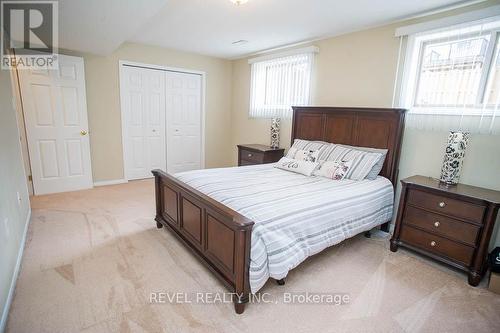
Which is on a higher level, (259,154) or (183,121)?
(183,121)

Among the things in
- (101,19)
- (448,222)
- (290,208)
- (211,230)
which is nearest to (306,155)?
(290,208)

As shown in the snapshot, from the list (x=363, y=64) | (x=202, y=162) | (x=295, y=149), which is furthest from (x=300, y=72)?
(x=202, y=162)

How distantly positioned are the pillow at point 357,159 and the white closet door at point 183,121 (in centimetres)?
311

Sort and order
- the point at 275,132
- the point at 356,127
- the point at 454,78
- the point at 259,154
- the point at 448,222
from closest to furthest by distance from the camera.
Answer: the point at 448,222
the point at 454,78
the point at 356,127
the point at 259,154
the point at 275,132

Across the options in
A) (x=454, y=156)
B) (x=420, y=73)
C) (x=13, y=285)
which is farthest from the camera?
(x=420, y=73)

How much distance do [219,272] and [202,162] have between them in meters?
3.83

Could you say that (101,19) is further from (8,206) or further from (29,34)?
(8,206)

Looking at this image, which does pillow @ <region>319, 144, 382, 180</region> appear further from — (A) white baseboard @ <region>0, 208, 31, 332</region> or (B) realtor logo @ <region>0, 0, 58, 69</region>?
(B) realtor logo @ <region>0, 0, 58, 69</region>

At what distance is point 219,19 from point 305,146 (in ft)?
6.32

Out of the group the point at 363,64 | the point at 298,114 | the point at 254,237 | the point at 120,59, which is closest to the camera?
the point at 254,237

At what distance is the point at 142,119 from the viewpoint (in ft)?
15.6

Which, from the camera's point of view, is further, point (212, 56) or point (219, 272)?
point (212, 56)

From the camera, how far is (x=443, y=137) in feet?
8.87

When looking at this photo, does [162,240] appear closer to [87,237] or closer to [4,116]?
[87,237]
